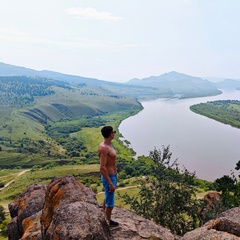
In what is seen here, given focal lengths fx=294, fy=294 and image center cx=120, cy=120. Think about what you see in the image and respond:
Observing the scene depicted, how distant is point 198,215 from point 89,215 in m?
16.2

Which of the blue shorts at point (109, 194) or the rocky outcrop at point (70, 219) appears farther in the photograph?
the blue shorts at point (109, 194)

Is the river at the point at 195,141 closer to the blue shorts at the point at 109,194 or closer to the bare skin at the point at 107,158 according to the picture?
the blue shorts at the point at 109,194

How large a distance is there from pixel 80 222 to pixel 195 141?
119 meters

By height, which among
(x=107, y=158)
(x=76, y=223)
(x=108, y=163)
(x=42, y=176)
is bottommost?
(x=42, y=176)

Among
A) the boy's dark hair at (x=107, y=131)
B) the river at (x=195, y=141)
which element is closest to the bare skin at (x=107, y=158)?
the boy's dark hair at (x=107, y=131)

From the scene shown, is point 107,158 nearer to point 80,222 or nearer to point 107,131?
point 107,131

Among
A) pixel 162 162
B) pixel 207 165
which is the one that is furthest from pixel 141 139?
pixel 162 162

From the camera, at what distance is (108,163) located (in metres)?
11.0

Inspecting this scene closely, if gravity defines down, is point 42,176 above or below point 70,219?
below

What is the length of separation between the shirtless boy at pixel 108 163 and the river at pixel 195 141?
74532 mm

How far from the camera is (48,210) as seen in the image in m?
12.9

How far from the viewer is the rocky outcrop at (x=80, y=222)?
9.70m

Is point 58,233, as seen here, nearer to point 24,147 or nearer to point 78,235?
point 78,235

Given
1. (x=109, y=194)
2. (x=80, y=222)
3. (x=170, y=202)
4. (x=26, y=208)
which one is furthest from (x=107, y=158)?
(x=170, y=202)
